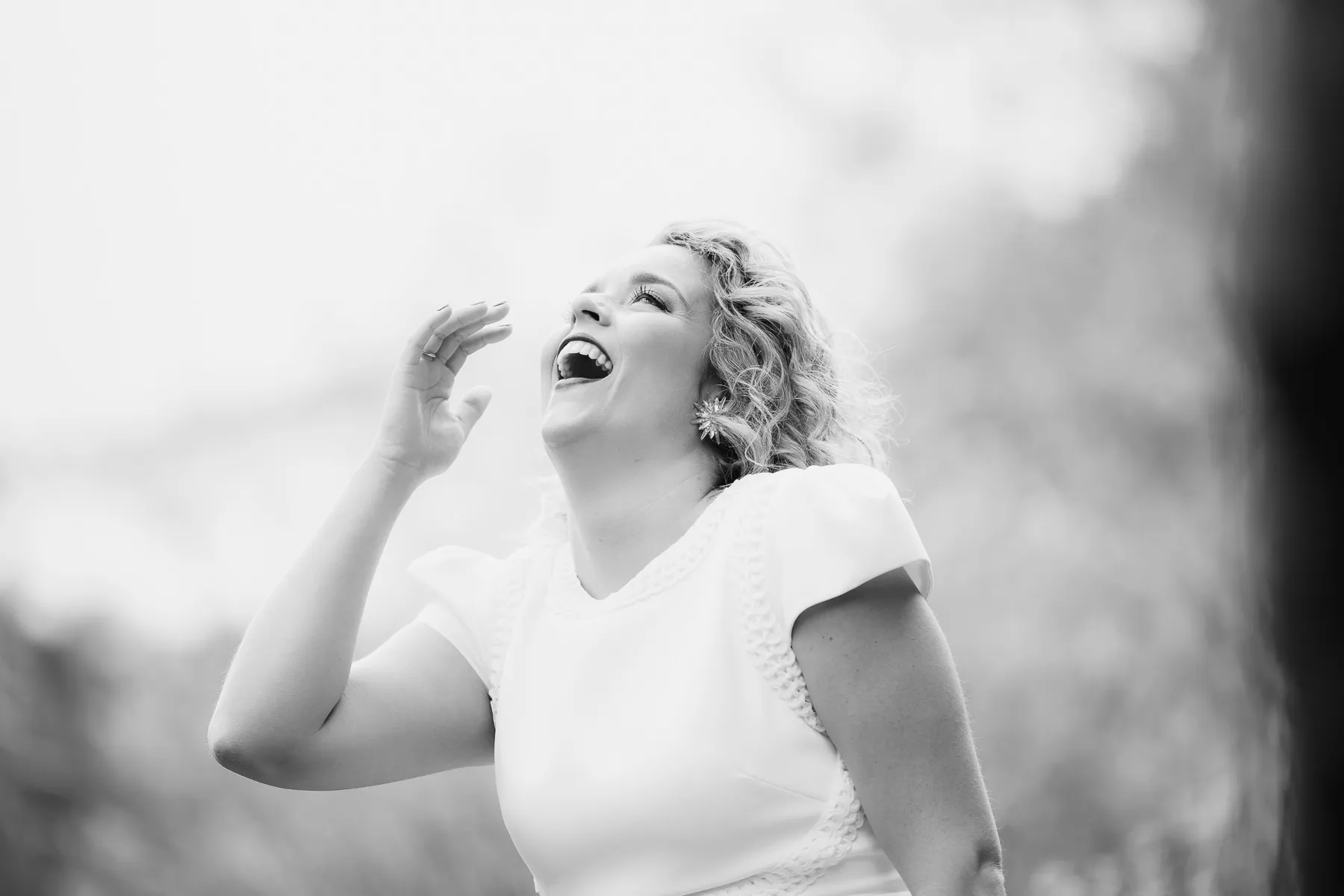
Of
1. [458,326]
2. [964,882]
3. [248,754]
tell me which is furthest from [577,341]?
[964,882]

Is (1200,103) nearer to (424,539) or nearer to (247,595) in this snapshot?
(424,539)

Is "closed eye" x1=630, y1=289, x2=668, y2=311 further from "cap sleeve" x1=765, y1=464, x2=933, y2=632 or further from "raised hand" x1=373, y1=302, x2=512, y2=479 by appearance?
"cap sleeve" x1=765, y1=464, x2=933, y2=632

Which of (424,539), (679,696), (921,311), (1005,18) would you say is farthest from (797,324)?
(1005,18)

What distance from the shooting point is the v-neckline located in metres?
0.99

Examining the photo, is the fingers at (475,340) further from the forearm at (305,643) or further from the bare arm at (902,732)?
the bare arm at (902,732)

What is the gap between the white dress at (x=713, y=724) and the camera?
0.87 m

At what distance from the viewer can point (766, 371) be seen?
1133mm

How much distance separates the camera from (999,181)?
313 cm

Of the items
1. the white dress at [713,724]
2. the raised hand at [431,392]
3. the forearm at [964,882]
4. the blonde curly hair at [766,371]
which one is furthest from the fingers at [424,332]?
the forearm at [964,882]

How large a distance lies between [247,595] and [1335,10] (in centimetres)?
286

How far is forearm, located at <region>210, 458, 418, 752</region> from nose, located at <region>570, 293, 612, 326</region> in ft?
0.91

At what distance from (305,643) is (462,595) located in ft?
0.60

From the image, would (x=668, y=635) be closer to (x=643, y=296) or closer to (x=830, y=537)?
(x=830, y=537)

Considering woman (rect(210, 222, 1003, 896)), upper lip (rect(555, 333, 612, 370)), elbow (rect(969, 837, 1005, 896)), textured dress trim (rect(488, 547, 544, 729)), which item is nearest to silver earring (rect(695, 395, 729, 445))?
woman (rect(210, 222, 1003, 896))
